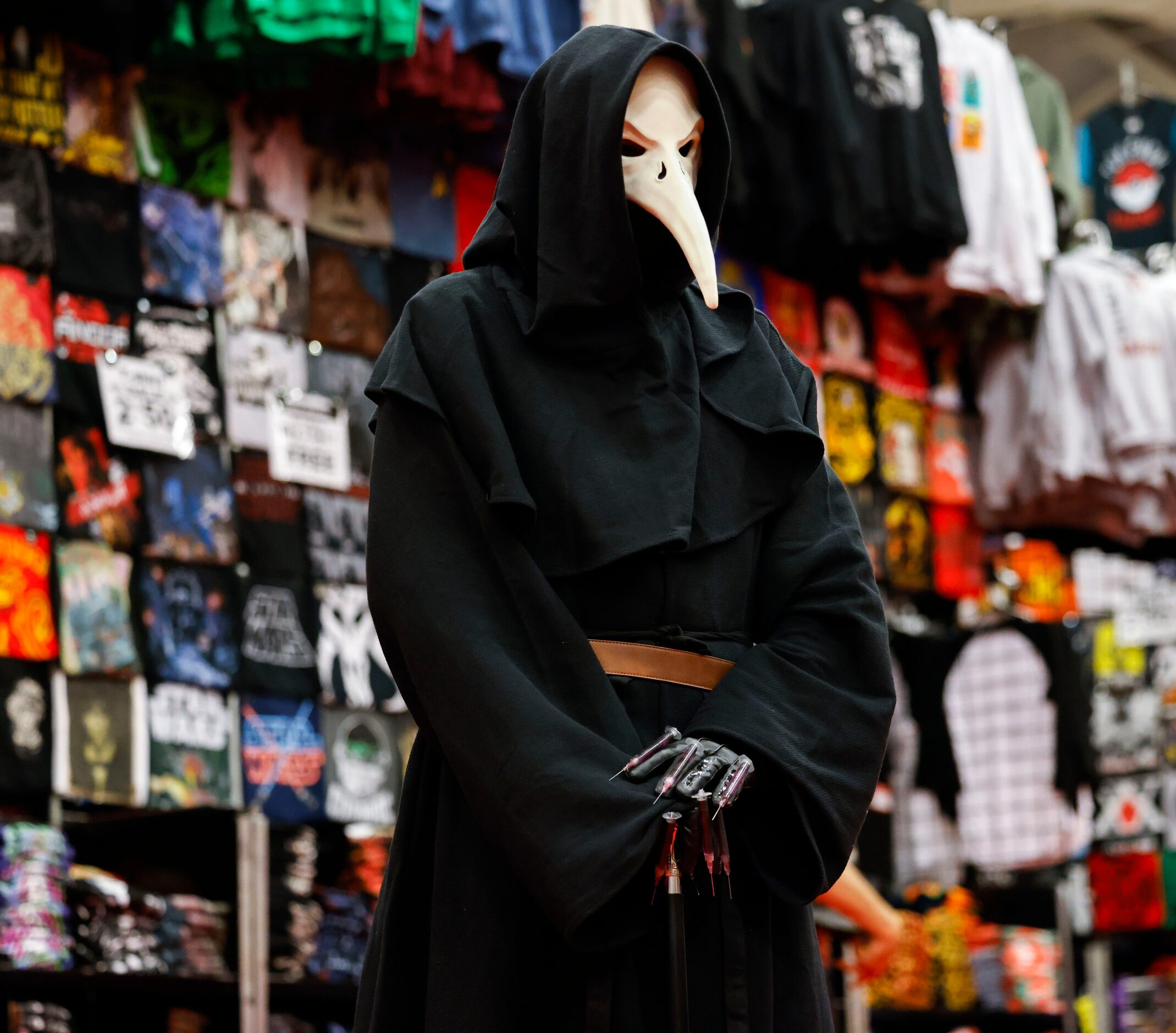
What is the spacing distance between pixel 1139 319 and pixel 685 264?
476 cm

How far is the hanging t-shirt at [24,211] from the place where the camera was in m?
4.32

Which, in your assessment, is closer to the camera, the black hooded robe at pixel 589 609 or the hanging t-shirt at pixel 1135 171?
the black hooded robe at pixel 589 609

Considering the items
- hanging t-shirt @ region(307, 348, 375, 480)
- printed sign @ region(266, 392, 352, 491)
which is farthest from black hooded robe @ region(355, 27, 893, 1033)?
hanging t-shirt @ region(307, 348, 375, 480)

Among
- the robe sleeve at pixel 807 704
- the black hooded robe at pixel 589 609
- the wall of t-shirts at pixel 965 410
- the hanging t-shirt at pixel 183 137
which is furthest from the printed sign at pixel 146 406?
the robe sleeve at pixel 807 704

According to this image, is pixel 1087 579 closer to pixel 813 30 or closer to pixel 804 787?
pixel 813 30

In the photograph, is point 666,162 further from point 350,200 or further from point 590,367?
point 350,200

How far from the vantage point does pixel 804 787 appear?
69.9 inches

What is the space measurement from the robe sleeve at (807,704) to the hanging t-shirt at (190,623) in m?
2.77

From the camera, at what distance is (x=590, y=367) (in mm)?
1974

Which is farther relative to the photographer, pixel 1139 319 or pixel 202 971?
pixel 1139 319

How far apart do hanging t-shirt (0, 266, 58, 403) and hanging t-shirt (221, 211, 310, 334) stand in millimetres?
547

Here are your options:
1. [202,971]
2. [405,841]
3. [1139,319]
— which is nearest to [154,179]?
[202,971]

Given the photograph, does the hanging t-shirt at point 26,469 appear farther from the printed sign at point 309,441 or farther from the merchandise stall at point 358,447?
the printed sign at point 309,441

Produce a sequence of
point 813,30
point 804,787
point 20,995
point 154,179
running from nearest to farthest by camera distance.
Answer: point 804,787 → point 20,995 → point 154,179 → point 813,30
